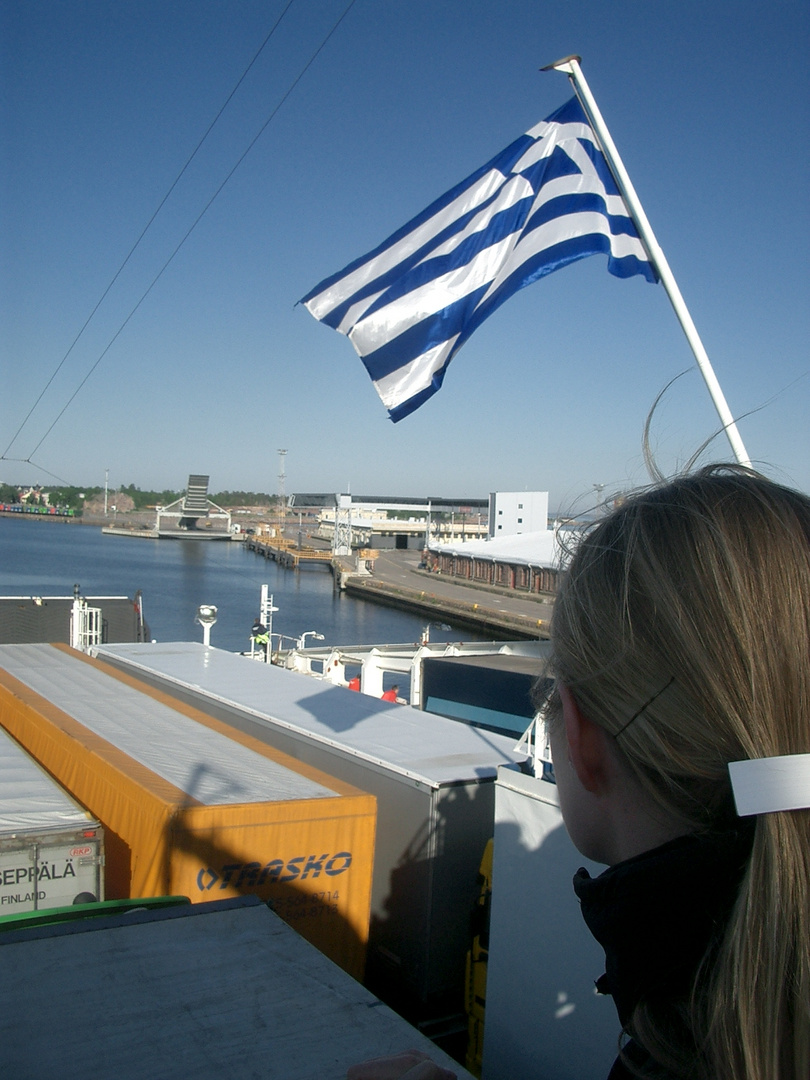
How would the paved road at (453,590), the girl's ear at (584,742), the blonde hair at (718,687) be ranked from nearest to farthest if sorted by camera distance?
the blonde hair at (718,687)
the girl's ear at (584,742)
the paved road at (453,590)

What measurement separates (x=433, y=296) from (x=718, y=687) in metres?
5.46

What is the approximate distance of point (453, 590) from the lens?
5903 cm

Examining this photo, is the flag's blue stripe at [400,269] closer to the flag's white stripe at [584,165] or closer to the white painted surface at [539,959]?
the flag's white stripe at [584,165]

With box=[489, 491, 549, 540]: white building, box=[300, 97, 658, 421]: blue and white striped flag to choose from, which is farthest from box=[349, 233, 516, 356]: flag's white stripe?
box=[489, 491, 549, 540]: white building

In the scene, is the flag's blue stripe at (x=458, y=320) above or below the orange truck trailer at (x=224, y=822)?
above

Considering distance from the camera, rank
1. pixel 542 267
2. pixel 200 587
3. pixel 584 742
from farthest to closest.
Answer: pixel 200 587, pixel 542 267, pixel 584 742

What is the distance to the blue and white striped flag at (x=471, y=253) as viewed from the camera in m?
5.79

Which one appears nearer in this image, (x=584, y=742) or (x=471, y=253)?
(x=584, y=742)

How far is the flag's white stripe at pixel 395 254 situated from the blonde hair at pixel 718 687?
5.47 metres

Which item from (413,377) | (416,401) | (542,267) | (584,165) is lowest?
(416,401)

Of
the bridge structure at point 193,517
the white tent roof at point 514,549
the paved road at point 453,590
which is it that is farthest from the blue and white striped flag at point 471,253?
the bridge structure at point 193,517

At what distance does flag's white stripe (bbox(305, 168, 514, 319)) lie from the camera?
5996 millimetres

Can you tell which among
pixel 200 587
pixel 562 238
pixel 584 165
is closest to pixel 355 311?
pixel 562 238

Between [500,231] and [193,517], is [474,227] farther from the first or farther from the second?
[193,517]
